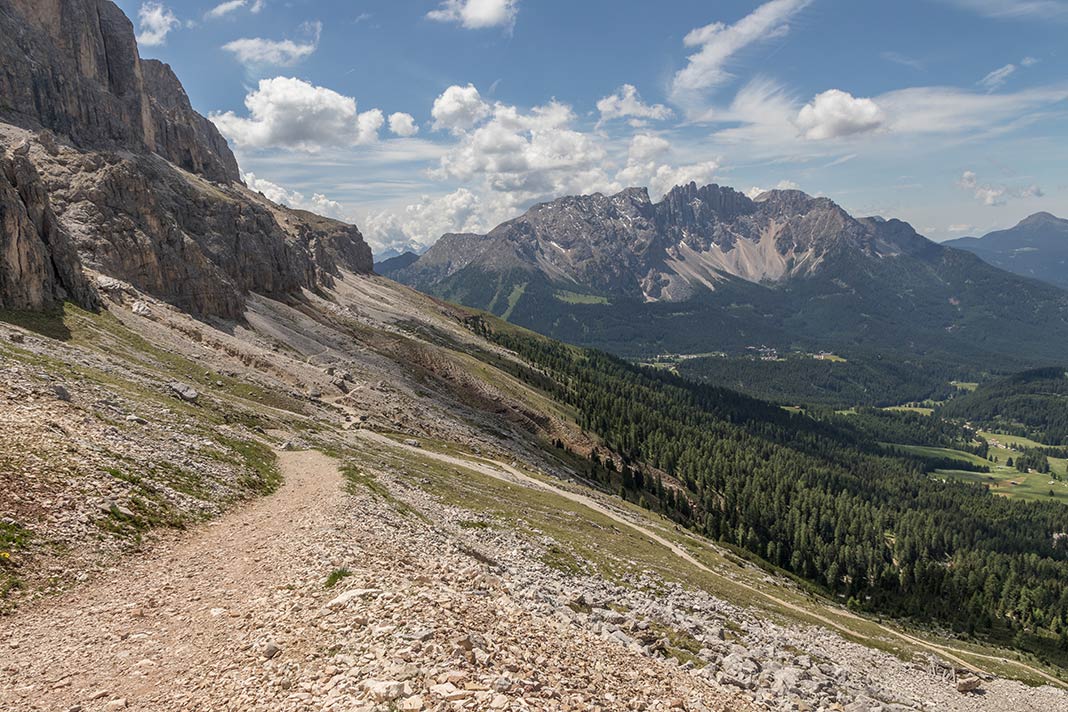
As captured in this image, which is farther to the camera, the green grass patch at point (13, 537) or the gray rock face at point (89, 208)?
the gray rock face at point (89, 208)

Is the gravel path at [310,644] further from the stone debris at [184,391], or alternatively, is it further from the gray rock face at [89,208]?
the gray rock face at [89,208]

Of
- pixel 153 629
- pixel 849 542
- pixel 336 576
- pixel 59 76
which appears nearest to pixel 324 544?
pixel 336 576

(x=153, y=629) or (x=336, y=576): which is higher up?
(x=336, y=576)

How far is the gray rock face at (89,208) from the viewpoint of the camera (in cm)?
7544

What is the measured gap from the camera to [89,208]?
10544 centimetres

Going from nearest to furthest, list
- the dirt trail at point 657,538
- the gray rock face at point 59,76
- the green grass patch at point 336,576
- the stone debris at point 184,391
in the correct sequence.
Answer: the green grass patch at point 336,576
the stone debris at point 184,391
the dirt trail at point 657,538
the gray rock face at point 59,76

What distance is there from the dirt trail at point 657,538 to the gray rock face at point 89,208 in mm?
49966

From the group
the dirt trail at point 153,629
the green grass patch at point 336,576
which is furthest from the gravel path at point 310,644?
the green grass patch at point 336,576

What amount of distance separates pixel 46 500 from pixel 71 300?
6898 centimetres

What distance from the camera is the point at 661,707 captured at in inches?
665

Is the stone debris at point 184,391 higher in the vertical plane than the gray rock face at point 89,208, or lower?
lower

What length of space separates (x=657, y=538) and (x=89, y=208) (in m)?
121

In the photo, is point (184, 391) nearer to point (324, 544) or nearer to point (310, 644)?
point (324, 544)

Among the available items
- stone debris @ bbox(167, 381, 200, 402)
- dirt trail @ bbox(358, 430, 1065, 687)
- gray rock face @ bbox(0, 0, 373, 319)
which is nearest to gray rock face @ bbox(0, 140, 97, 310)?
gray rock face @ bbox(0, 0, 373, 319)
